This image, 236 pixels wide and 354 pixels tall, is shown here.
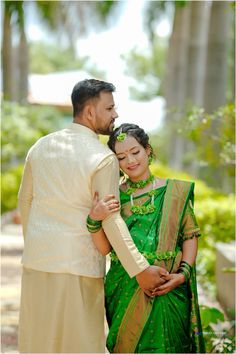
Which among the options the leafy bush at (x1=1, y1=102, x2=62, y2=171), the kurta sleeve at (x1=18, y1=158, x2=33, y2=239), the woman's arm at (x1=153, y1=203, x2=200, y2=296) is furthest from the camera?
the leafy bush at (x1=1, y1=102, x2=62, y2=171)

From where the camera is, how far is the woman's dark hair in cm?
438

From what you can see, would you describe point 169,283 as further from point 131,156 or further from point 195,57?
point 195,57

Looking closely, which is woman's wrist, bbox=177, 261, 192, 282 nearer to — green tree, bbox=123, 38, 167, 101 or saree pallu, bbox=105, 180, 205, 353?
saree pallu, bbox=105, 180, 205, 353

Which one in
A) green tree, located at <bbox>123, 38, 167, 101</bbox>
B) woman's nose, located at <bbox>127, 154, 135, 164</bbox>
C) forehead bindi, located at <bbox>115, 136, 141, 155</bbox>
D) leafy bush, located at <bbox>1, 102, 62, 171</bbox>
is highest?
green tree, located at <bbox>123, 38, 167, 101</bbox>

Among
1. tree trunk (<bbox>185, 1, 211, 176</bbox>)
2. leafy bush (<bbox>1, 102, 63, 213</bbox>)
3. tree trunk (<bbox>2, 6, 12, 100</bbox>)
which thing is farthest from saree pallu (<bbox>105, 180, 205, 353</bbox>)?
tree trunk (<bbox>2, 6, 12, 100</bbox>)

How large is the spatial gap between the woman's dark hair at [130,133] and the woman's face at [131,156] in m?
0.03

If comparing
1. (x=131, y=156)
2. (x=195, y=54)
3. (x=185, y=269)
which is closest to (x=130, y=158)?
(x=131, y=156)

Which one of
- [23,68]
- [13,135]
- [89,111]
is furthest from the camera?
[23,68]

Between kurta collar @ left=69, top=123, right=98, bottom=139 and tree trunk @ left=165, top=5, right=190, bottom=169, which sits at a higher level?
tree trunk @ left=165, top=5, right=190, bottom=169

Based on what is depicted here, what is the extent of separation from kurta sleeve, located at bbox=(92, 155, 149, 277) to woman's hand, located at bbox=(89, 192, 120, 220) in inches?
1.1

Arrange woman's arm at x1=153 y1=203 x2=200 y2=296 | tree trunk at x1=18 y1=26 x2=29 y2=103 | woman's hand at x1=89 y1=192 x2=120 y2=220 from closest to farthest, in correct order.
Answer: woman's hand at x1=89 y1=192 x2=120 y2=220, woman's arm at x1=153 y1=203 x2=200 y2=296, tree trunk at x1=18 y1=26 x2=29 y2=103

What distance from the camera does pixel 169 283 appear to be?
4.33 meters

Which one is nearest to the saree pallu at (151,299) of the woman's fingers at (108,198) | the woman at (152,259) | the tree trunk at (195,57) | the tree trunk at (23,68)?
the woman at (152,259)

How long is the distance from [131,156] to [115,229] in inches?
20.0
